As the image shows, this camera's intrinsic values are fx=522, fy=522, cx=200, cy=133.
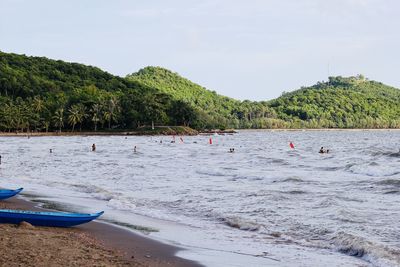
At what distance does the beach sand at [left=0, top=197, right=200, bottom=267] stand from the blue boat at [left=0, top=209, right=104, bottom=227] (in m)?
0.18

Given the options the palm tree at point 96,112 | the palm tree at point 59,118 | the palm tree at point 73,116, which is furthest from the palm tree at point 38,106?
the palm tree at point 96,112

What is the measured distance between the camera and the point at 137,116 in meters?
157

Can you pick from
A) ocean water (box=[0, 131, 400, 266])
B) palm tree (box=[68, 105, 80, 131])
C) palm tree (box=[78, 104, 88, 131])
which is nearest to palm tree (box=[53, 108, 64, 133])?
palm tree (box=[68, 105, 80, 131])

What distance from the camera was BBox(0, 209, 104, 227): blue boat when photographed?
12102 mm

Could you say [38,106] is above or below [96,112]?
above

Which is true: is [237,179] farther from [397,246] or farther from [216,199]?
[397,246]

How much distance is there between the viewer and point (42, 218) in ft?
40.2

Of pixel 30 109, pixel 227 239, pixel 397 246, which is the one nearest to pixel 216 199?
pixel 227 239

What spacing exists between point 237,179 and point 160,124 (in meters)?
Result: 132

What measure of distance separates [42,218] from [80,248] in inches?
103

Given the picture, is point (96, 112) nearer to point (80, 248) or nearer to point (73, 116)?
point (73, 116)

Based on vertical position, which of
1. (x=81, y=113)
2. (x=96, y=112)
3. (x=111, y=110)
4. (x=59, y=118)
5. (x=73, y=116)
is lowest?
(x=59, y=118)

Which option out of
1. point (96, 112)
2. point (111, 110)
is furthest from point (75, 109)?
point (111, 110)

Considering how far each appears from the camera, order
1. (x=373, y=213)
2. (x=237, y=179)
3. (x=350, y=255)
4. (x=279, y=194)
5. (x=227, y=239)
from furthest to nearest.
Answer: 1. (x=237, y=179)
2. (x=279, y=194)
3. (x=373, y=213)
4. (x=227, y=239)
5. (x=350, y=255)
